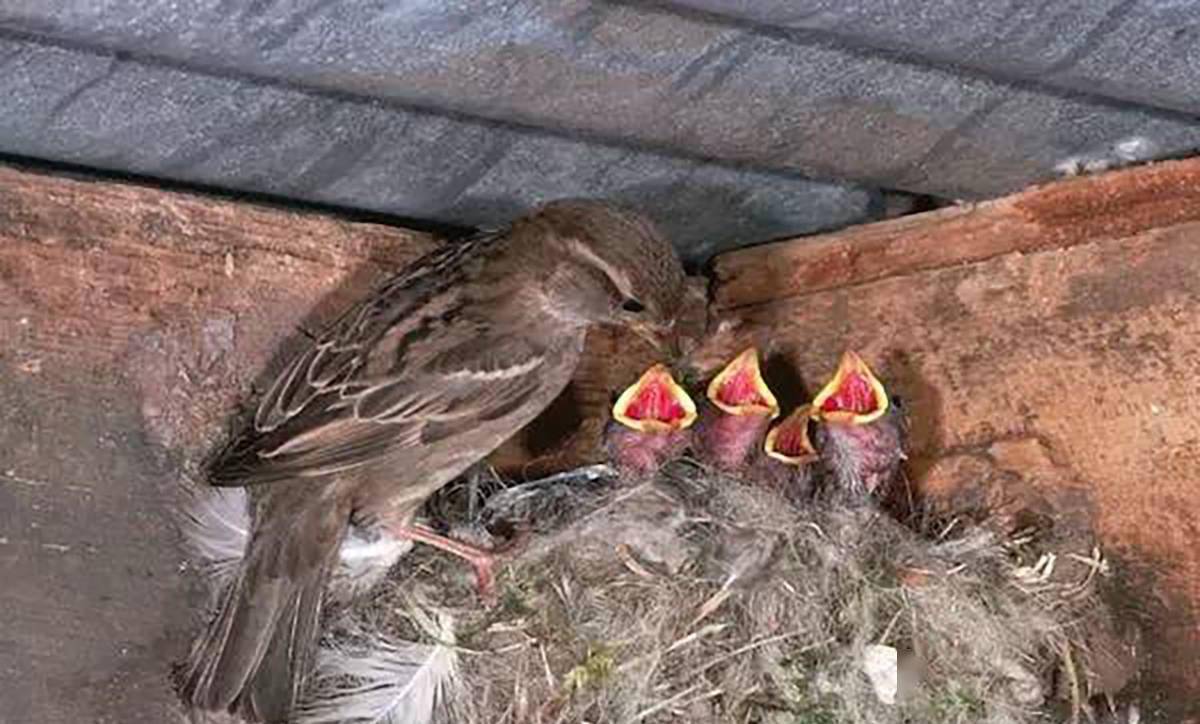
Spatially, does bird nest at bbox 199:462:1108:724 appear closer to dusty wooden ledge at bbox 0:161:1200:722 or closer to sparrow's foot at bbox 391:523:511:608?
sparrow's foot at bbox 391:523:511:608

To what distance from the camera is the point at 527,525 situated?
3.83 m

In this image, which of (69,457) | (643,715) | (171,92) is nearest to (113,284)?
(69,457)

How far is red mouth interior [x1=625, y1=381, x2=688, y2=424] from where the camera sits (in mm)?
3941

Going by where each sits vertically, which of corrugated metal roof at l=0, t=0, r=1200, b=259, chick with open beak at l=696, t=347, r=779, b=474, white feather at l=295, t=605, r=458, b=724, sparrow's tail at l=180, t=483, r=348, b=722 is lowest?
chick with open beak at l=696, t=347, r=779, b=474

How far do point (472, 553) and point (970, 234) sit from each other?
Answer: 0.94 meters

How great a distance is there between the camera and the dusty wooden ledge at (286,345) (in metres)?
3.47

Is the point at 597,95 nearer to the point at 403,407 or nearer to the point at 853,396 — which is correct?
the point at 403,407

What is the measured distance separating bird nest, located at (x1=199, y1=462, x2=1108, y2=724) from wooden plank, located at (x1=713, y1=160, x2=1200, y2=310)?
0.43m

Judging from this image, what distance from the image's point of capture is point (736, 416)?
3.97 meters

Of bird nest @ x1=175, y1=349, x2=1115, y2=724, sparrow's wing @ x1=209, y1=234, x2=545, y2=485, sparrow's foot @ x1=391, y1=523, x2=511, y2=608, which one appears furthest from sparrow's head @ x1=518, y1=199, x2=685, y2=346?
sparrow's foot @ x1=391, y1=523, x2=511, y2=608

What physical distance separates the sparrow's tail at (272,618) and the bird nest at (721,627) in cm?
13

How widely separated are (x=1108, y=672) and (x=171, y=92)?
1643mm

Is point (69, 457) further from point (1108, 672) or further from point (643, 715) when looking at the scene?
point (1108, 672)

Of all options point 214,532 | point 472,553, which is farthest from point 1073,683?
point 214,532
